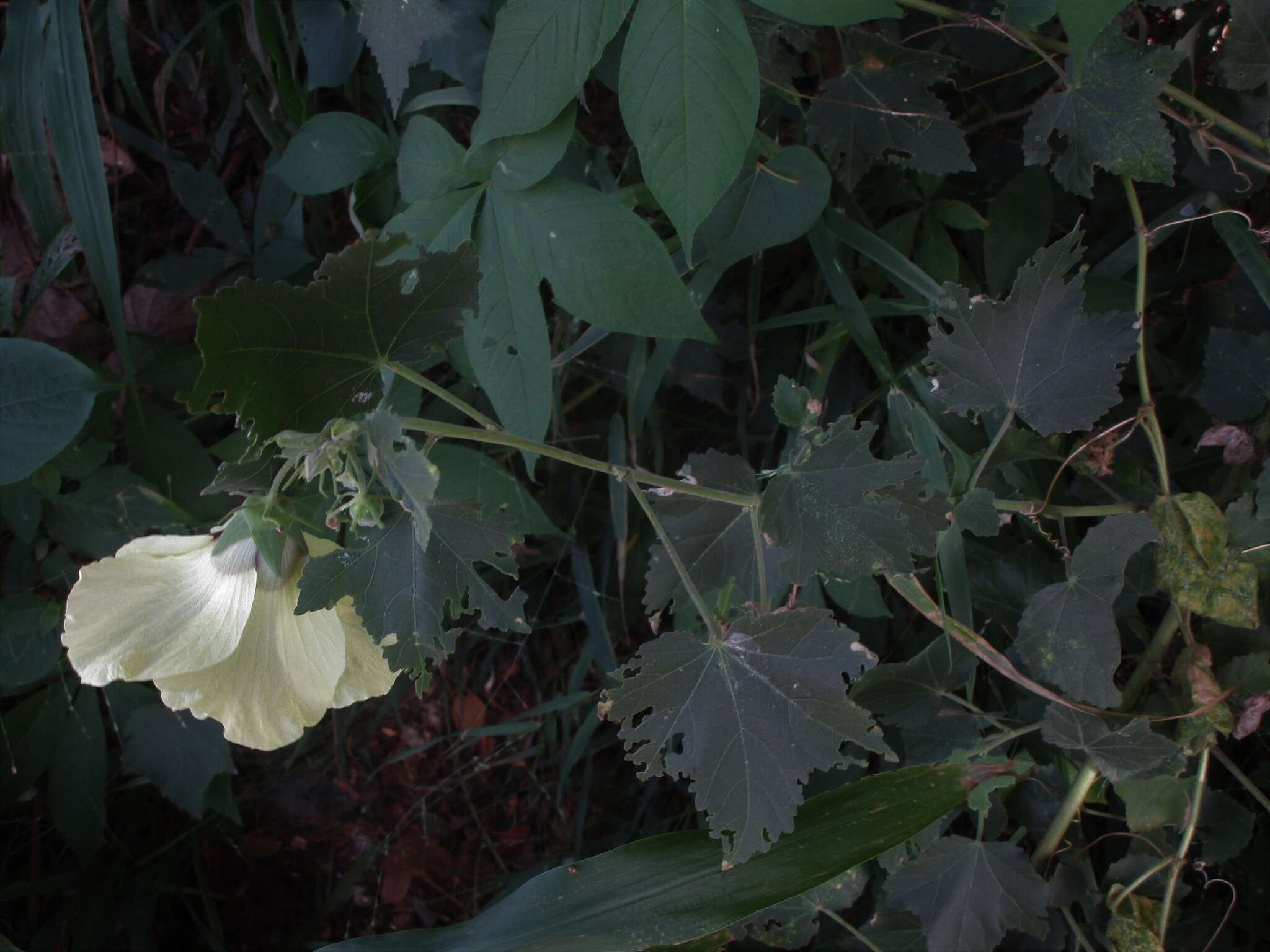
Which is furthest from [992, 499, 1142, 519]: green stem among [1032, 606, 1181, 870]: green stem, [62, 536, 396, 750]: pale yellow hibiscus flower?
[62, 536, 396, 750]: pale yellow hibiscus flower

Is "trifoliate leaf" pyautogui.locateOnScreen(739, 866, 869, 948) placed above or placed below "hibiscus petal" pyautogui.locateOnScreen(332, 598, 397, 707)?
below

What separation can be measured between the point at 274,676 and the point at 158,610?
96 mm

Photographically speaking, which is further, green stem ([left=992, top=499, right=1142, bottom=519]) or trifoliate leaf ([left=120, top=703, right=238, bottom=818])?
trifoliate leaf ([left=120, top=703, right=238, bottom=818])

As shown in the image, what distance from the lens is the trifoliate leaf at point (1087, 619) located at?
2.66 ft

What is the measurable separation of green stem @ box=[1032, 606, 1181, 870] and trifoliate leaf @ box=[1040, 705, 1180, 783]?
7 centimetres

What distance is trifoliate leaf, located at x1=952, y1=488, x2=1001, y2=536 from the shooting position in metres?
0.81

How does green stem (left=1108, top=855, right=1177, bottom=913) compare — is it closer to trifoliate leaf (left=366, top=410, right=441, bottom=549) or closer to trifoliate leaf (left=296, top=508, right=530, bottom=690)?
trifoliate leaf (left=296, top=508, right=530, bottom=690)

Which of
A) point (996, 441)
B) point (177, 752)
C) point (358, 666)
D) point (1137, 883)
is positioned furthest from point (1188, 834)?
point (177, 752)

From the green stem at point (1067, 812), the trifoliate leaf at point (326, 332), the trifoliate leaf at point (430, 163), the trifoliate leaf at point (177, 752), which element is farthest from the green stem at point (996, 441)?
the trifoliate leaf at point (177, 752)

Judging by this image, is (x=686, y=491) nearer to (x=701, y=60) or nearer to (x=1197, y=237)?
(x=701, y=60)

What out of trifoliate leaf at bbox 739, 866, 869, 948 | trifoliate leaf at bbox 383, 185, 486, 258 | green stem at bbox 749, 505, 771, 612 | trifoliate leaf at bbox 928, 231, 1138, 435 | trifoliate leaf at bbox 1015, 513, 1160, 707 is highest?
trifoliate leaf at bbox 383, 185, 486, 258

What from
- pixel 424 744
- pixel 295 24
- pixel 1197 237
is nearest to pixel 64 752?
pixel 424 744

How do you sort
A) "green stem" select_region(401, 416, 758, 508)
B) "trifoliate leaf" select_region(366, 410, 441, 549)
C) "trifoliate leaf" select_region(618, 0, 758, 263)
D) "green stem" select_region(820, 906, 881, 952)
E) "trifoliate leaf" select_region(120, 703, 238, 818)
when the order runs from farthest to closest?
"trifoliate leaf" select_region(120, 703, 238, 818), "green stem" select_region(820, 906, 881, 952), "trifoliate leaf" select_region(618, 0, 758, 263), "green stem" select_region(401, 416, 758, 508), "trifoliate leaf" select_region(366, 410, 441, 549)

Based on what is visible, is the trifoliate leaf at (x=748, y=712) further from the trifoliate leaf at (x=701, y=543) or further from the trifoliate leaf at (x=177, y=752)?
the trifoliate leaf at (x=177, y=752)
